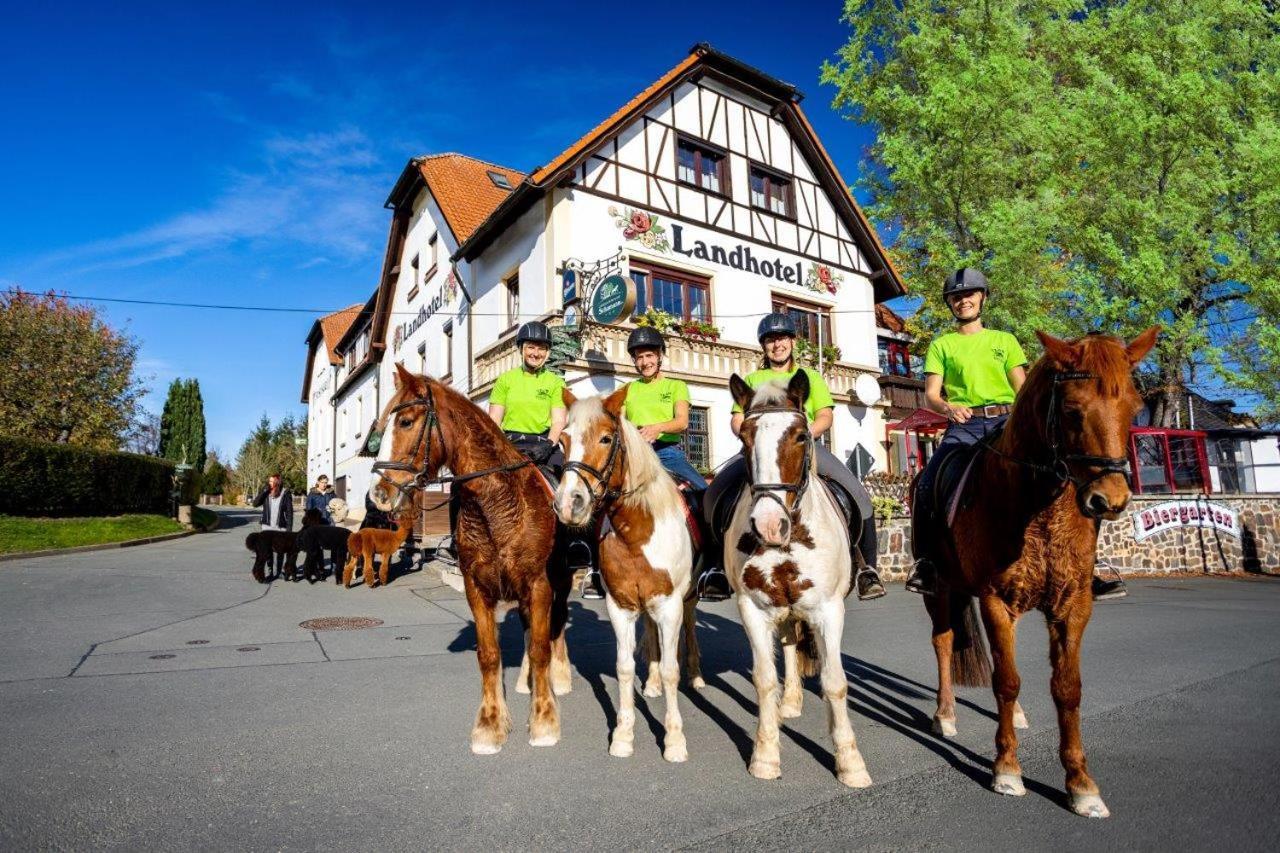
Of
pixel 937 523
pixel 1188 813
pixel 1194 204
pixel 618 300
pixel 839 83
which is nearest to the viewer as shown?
pixel 1188 813

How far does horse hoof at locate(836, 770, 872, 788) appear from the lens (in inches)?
144

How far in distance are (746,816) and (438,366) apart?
22.3m

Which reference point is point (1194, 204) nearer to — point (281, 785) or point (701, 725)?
point (701, 725)

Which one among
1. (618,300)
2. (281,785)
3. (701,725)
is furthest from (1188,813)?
(618,300)

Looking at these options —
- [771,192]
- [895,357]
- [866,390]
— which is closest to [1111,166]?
[866,390]

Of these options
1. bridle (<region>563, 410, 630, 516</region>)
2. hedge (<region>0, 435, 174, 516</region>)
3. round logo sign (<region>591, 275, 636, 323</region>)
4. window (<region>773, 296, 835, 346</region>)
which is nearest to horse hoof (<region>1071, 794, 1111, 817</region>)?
bridle (<region>563, 410, 630, 516</region>)

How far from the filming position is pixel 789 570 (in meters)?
3.79

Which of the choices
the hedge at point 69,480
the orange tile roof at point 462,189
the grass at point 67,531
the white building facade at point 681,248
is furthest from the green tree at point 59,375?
the orange tile roof at point 462,189

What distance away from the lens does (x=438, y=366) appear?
78.5 feet

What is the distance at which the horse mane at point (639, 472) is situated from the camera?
418 centimetres

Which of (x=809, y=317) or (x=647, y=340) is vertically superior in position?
(x=809, y=317)

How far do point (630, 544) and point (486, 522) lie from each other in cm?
98

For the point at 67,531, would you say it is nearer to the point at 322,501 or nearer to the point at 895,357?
the point at 322,501

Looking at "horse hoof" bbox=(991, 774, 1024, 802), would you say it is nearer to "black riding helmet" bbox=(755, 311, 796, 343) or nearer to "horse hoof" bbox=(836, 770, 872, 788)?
"horse hoof" bbox=(836, 770, 872, 788)
